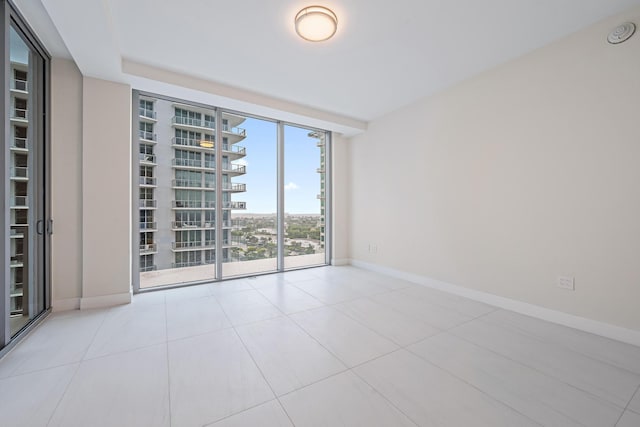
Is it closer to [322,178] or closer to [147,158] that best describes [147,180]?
[147,158]

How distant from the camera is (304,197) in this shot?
15.3ft

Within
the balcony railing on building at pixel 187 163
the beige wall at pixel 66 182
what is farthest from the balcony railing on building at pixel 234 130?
the beige wall at pixel 66 182

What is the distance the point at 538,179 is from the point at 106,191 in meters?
4.61

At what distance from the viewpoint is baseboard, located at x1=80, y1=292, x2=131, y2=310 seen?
275cm

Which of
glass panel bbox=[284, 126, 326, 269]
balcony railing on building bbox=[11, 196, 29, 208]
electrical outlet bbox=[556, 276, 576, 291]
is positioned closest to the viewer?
balcony railing on building bbox=[11, 196, 29, 208]

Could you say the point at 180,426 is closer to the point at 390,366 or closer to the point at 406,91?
the point at 390,366

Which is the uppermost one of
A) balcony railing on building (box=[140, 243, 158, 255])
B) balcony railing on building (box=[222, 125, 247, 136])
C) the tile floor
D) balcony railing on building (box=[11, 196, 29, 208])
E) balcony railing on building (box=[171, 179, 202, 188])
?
balcony railing on building (box=[222, 125, 247, 136])

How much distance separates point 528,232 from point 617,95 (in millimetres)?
1322

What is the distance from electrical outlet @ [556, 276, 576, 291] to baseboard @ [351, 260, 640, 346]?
248mm

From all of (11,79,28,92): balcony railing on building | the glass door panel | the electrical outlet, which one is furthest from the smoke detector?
(11,79,28,92): balcony railing on building

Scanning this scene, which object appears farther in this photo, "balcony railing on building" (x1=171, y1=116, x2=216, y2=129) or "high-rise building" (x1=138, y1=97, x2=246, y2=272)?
"balcony railing on building" (x1=171, y1=116, x2=216, y2=129)

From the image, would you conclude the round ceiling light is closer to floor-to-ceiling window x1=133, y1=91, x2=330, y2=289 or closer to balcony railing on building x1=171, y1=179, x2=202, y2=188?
floor-to-ceiling window x1=133, y1=91, x2=330, y2=289

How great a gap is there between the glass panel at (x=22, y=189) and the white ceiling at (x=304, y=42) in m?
0.42

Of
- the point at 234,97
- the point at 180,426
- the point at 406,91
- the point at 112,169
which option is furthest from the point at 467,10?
the point at 112,169
